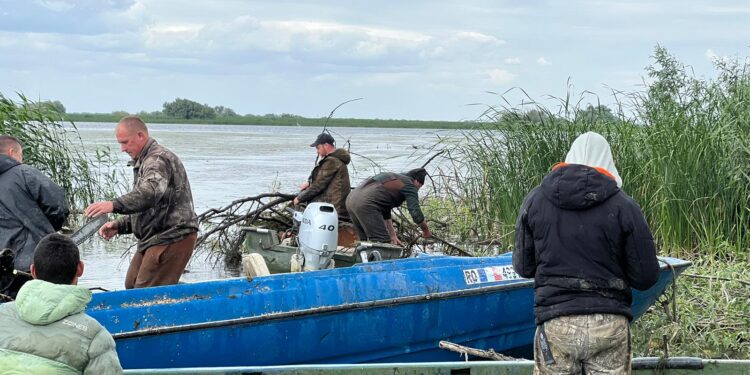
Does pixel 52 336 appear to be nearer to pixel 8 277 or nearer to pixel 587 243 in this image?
pixel 587 243

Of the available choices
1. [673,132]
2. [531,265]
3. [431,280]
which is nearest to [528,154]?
[673,132]

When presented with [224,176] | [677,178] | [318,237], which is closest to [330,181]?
[318,237]

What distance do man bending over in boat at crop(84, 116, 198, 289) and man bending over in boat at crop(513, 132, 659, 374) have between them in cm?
367

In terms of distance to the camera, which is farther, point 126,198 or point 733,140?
point 733,140

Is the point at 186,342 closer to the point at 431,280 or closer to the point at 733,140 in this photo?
the point at 431,280

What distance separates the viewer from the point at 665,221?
9.89 m

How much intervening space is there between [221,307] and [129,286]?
4.52 feet

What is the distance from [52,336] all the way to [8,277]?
304cm

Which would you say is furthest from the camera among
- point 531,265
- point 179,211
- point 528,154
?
point 528,154

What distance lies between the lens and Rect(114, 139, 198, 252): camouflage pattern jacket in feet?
24.5

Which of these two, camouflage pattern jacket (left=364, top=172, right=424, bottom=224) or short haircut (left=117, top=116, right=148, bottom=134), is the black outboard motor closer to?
short haircut (left=117, top=116, right=148, bottom=134)

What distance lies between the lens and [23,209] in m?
7.01

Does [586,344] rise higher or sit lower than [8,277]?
higher

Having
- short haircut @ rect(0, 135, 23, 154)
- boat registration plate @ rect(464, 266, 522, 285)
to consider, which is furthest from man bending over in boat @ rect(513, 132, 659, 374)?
short haircut @ rect(0, 135, 23, 154)
